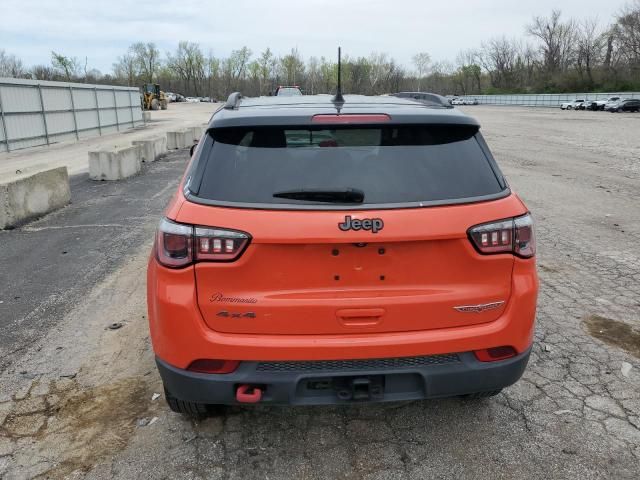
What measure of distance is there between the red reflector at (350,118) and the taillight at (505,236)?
27.2 inches

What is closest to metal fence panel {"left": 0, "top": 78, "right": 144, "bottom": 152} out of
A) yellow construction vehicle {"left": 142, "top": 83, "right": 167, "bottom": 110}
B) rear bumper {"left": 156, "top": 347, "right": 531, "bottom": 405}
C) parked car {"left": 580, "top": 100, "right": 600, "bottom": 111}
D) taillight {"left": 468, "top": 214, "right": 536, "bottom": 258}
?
rear bumper {"left": 156, "top": 347, "right": 531, "bottom": 405}

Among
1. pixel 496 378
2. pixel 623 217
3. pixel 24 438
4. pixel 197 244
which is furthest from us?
pixel 623 217

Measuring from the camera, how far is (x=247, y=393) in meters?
2.35

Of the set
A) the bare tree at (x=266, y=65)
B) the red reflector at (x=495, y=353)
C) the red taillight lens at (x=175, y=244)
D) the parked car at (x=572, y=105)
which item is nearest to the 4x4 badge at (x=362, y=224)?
the red taillight lens at (x=175, y=244)

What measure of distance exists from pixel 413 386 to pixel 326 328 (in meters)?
0.51

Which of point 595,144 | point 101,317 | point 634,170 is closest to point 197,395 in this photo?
point 101,317

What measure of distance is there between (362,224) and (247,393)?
0.95 metres

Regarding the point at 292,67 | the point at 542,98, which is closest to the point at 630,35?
the point at 542,98

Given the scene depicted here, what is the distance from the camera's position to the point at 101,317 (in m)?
4.39

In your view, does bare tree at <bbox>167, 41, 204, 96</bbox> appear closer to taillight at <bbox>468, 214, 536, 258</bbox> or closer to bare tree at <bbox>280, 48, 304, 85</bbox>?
bare tree at <bbox>280, 48, 304, 85</bbox>

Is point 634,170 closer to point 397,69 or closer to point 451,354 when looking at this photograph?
point 451,354

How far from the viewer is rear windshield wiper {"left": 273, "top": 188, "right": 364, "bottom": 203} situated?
2.29m

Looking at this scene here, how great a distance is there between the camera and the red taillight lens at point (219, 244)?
87.1 inches

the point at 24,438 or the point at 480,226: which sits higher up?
the point at 480,226
